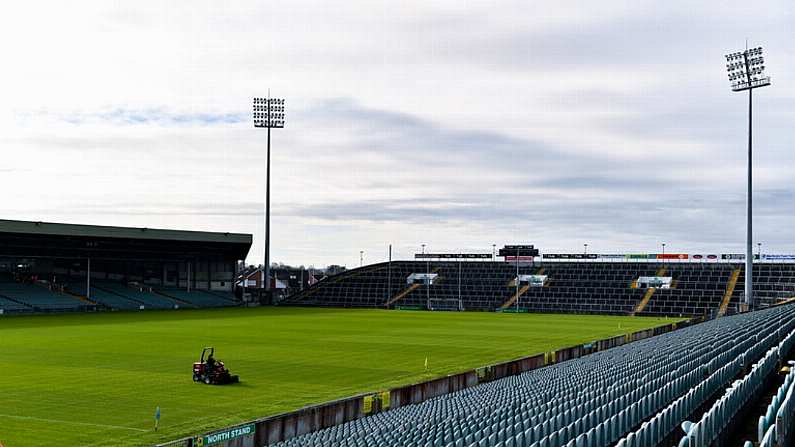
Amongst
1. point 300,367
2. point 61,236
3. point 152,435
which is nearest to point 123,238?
point 61,236

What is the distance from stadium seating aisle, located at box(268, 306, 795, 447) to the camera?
48.0ft

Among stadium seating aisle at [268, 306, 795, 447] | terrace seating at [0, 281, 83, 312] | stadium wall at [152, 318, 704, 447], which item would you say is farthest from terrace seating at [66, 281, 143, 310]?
stadium seating aisle at [268, 306, 795, 447]

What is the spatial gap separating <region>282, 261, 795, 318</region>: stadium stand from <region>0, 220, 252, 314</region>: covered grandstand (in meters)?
12.5

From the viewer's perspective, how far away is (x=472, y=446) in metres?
13.3

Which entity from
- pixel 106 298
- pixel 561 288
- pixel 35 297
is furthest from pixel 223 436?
pixel 561 288

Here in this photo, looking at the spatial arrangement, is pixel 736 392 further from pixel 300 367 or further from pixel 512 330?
Result: pixel 512 330

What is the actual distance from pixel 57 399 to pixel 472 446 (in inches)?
828

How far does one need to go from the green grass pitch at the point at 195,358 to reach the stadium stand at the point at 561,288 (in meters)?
27.4

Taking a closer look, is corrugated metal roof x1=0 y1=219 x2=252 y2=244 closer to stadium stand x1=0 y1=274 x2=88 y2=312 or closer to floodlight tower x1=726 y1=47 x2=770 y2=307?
stadium stand x1=0 y1=274 x2=88 y2=312

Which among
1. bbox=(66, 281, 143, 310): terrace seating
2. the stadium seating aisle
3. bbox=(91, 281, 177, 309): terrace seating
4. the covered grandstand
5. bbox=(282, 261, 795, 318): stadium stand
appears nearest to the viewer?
the stadium seating aisle

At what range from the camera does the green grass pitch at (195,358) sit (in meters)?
25.9

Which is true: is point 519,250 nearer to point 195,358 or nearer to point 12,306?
point 12,306

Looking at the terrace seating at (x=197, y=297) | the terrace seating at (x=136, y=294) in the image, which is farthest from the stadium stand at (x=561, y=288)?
the terrace seating at (x=136, y=294)

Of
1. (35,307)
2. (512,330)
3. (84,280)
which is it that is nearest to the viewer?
(512,330)
